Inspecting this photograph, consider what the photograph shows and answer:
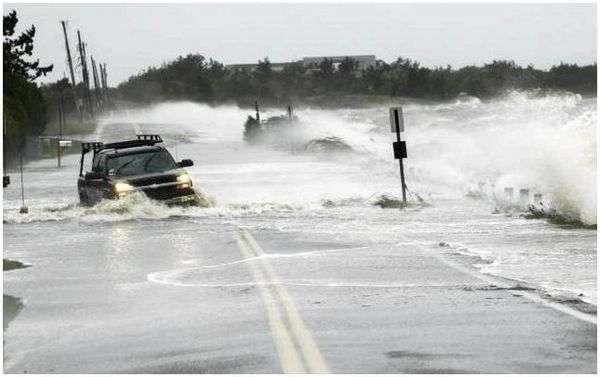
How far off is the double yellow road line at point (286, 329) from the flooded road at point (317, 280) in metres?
0.03

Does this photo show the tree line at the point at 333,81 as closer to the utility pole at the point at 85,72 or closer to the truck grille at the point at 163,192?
the utility pole at the point at 85,72

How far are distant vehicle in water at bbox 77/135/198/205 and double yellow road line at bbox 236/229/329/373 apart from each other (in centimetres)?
1052

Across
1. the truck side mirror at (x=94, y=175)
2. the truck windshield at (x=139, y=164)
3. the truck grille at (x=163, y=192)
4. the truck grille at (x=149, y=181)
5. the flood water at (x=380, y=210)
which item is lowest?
the flood water at (x=380, y=210)

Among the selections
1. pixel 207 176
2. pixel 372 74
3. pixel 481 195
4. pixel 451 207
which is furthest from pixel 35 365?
pixel 372 74

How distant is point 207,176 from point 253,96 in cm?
11768

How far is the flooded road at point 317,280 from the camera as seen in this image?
9.75 metres

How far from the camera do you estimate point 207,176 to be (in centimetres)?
4825

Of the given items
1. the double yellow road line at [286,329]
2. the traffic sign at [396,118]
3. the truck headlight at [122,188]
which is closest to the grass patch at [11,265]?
the double yellow road line at [286,329]

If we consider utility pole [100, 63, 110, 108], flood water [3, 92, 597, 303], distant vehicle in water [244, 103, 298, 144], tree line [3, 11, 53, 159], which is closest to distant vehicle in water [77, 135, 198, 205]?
flood water [3, 92, 597, 303]

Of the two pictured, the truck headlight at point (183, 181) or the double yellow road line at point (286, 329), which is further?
the truck headlight at point (183, 181)

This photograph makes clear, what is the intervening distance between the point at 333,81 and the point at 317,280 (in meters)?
160

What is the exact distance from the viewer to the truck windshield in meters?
27.6

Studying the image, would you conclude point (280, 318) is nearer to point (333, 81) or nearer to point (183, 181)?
point (183, 181)

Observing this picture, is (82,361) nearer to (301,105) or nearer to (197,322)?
(197,322)
